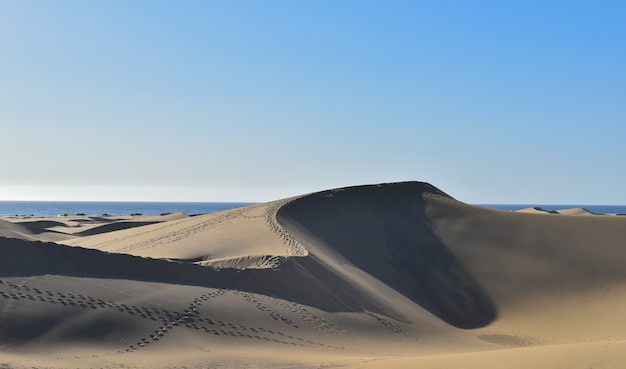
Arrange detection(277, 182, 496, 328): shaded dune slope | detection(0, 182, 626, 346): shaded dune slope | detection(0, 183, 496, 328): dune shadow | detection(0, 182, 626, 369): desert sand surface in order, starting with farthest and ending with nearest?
1. detection(277, 182, 496, 328): shaded dune slope
2. detection(0, 182, 626, 346): shaded dune slope
3. detection(0, 183, 496, 328): dune shadow
4. detection(0, 182, 626, 369): desert sand surface

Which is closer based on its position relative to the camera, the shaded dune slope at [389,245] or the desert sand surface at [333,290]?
the desert sand surface at [333,290]

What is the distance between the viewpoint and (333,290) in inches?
697

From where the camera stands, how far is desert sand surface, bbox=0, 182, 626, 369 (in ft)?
35.7

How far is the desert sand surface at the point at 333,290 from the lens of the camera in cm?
1088

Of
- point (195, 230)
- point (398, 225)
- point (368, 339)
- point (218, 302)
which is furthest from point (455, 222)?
point (218, 302)

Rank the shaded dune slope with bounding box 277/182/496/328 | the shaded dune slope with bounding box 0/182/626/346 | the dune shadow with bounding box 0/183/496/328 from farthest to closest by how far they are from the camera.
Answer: the shaded dune slope with bounding box 277/182/496/328 → the shaded dune slope with bounding box 0/182/626/346 → the dune shadow with bounding box 0/183/496/328

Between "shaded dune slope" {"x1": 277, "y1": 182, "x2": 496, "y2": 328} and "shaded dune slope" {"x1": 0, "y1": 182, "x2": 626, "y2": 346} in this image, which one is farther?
"shaded dune slope" {"x1": 277, "y1": 182, "x2": 496, "y2": 328}

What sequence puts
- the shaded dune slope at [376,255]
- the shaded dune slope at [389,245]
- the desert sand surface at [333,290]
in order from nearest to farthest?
the desert sand surface at [333,290] < the shaded dune slope at [376,255] < the shaded dune slope at [389,245]

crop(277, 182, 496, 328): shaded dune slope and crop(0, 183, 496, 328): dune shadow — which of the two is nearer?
crop(0, 183, 496, 328): dune shadow

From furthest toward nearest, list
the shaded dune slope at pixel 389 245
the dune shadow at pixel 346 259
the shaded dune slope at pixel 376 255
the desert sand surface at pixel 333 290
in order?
the shaded dune slope at pixel 389 245 < the shaded dune slope at pixel 376 255 < the dune shadow at pixel 346 259 < the desert sand surface at pixel 333 290

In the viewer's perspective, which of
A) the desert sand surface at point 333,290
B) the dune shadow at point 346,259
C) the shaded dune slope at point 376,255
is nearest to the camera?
the desert sand surface at point 333,290

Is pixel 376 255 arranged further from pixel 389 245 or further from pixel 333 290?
pixel 333 290

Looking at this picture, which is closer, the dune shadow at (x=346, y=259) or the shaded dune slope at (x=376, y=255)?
the dune shadow at (x=346, y=259)

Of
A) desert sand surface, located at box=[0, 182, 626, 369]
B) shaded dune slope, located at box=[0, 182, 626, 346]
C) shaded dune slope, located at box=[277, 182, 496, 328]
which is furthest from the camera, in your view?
shaded dune slope, located at box=[277, 182, 496, 328]
